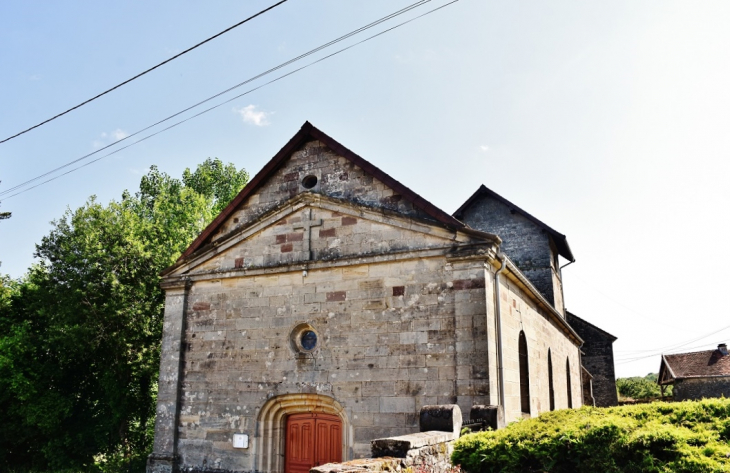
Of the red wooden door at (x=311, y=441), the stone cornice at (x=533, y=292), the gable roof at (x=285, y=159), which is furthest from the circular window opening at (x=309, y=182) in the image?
the red wooden door at (x=311, y=441)

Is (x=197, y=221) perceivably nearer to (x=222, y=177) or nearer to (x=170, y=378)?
(x=222, y=177)

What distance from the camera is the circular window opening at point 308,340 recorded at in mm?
11445

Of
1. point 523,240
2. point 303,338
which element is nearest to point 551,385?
point 523,240

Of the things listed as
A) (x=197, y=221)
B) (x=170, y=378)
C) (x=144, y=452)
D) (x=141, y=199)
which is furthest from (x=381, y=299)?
(x=141, y=199)

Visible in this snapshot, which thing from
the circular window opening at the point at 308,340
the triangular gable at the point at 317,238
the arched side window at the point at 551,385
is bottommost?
the arched side window at the point at 551,385

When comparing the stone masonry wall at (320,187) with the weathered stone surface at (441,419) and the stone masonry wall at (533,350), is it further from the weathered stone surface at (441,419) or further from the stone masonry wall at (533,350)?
the weathered stone surface at (441,419)

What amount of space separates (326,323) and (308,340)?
2.09 feet

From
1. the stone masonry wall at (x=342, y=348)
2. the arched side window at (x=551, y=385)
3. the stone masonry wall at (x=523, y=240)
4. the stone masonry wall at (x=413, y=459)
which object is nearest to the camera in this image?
the stone masonry wall at (x=413, y=459)

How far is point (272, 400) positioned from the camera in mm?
11336

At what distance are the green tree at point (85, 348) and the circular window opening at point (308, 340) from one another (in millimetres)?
9083

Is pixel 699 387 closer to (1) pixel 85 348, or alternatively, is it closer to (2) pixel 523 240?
(2) pixel 523 240

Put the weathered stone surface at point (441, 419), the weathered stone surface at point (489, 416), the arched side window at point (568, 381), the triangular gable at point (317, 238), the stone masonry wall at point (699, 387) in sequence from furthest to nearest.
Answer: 1. the stone masonry wall at point (699, 387)
2. the arched side window at point (568, 381)
3. the triangular gable at point (317, 238)
4. the weathered stone surface at point (489, 416)
5. the weathered stone surface at point (441, 419)

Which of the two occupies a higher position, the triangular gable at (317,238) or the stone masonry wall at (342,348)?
the triangular gable at (317,238)

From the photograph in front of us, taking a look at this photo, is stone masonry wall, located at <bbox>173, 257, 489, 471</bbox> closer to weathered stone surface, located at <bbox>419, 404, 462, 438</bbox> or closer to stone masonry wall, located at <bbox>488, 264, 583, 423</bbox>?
stone masonry wall, located at <bbox>488, 264, 583, 423</bbox>
